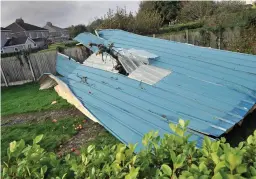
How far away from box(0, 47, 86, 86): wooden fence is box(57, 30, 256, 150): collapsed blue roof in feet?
22.4

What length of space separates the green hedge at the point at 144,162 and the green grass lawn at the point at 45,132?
13.7 ft

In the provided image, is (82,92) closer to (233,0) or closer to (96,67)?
(96,67)

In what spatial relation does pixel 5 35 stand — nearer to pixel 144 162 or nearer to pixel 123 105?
pixel 123 105

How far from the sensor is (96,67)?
798 cm

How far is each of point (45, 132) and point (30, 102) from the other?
3624 millimetres

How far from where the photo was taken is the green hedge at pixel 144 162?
147cm

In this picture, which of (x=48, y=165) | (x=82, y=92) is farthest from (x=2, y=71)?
(x=48, y=165)

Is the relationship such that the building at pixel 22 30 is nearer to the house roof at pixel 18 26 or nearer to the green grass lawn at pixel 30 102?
the house roof at pixel 18 26

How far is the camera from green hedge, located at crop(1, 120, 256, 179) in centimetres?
147

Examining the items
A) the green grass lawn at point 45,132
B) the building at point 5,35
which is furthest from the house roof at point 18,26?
the green grass lawn at point 45,132

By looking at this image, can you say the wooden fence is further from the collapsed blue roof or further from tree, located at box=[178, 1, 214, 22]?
tree, located at box=[178, 1, 214, 22]

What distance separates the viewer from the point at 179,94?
17.1 ft

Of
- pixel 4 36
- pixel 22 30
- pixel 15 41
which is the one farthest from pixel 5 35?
pixel 15 41

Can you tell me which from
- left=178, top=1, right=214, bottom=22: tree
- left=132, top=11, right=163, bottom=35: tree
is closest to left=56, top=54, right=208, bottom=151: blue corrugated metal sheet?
left=132, top=11, right=163, bottom=35: tree
